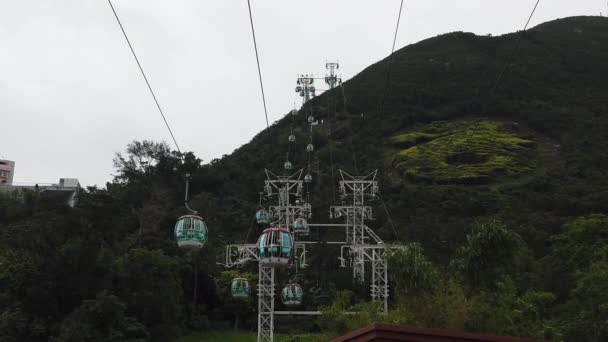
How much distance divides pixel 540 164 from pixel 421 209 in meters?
21.7

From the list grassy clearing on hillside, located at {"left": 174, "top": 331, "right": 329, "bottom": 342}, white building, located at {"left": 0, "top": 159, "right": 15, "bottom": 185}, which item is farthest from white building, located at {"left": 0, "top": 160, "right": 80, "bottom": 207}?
grassy clearing on hillside, located at {"left": 174, "top": 331, "right": 329, "bottom": 342}

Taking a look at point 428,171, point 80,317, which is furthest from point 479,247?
point 428,171

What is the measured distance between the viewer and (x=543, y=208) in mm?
57125

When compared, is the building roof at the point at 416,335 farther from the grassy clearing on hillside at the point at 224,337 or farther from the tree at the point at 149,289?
the grassy clearing on hillside at the point at 224,337

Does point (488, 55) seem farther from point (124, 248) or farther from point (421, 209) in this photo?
point (124, 248)

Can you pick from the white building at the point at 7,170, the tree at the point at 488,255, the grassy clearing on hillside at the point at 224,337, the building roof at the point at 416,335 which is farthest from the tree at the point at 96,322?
the white building at the point at 7,170

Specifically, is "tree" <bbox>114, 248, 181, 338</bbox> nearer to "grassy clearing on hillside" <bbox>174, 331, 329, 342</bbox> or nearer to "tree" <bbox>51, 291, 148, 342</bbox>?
"grassy clearing on hillside" <bbox>174, 331, 329, 342</bbox>

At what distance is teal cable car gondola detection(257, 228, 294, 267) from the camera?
884 inches

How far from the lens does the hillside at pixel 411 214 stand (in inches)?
850

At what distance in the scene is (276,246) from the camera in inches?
883

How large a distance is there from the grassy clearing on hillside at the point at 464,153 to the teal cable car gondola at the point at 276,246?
47.1m

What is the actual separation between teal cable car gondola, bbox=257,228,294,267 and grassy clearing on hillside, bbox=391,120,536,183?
155ft

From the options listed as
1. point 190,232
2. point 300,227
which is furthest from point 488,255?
point 300,227

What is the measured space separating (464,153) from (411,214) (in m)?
22.0
